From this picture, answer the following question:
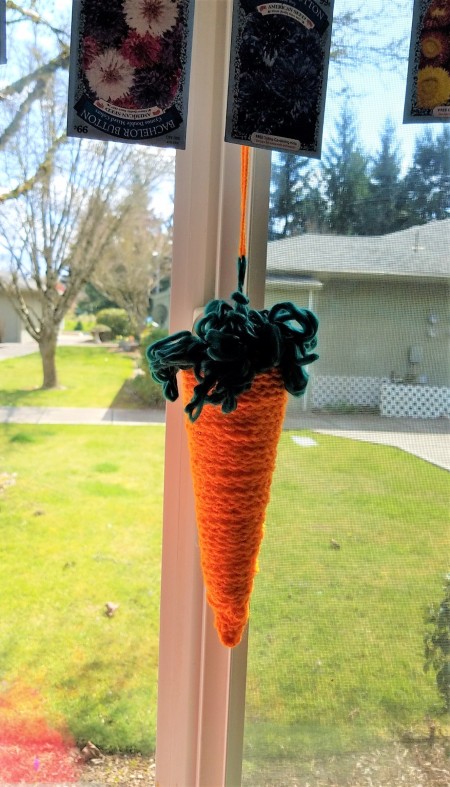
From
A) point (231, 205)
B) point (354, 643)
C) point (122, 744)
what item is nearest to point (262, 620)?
point (354, 643)

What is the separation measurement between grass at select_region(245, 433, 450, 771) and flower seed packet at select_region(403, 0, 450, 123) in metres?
0.36

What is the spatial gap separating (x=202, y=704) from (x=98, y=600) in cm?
17

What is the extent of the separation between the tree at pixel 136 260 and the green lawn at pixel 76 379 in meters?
0.05

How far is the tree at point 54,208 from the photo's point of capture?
631 millimetres

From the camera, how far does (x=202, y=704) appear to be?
66 centimetres

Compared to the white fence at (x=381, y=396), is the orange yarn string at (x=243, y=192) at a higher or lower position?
higher

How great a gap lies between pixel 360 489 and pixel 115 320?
1.15 feet

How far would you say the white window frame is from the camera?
1.95ft

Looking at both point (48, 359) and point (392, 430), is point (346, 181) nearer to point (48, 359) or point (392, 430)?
point (392, 430)

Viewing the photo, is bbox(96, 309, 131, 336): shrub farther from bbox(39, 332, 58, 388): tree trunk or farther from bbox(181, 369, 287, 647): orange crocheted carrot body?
bbox(181, 369, 287, 647): orange crocheted carrot body

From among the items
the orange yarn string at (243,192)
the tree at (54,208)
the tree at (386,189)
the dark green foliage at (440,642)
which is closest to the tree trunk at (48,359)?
the tree at (54,208)

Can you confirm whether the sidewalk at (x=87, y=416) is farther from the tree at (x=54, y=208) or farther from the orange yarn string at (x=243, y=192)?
the orange yarn string at (x=243, y=192)

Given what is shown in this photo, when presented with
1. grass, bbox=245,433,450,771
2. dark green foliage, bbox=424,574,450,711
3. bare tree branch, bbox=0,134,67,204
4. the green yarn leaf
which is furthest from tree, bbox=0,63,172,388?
dark green foliage, bbox=424,574,450,711

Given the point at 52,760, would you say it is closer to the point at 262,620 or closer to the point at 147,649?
the point at 147,649
